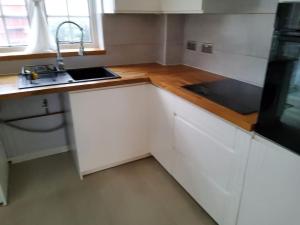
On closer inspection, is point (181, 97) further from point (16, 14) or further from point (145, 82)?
point (16, 14)

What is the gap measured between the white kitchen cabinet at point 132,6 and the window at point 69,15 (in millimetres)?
289

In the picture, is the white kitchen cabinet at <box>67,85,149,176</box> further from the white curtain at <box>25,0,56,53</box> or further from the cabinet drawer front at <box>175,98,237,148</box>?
the white curtain at <box>25,0,56,53</box>

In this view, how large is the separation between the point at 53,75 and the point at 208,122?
1.26 m

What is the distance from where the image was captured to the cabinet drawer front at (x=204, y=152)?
50.2 inches

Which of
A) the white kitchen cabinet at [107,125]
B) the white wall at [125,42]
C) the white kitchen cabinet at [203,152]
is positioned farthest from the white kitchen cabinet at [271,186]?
the white wall at [125,42]

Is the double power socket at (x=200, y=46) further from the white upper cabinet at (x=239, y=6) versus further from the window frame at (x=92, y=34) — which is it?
the window frame at (x=92, y=34)

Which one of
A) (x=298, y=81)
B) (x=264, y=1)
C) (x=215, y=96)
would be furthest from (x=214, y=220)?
(x=264, y=1)

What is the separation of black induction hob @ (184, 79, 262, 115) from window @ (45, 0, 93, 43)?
1.21 metres

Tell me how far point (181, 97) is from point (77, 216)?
108 cm

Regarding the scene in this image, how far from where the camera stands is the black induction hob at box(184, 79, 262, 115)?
1.26 meters

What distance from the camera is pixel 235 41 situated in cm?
171

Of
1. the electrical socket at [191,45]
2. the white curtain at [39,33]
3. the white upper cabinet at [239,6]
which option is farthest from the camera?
the electrical socket at [191,45]

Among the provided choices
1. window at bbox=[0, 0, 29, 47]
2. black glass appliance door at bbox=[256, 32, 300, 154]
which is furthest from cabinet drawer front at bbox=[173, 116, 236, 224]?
window at bbox=[0, 0, 29, 47]

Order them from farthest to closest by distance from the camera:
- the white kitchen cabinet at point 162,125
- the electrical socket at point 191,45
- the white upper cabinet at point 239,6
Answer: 1. the electrical socket at point 191,45
2. the white kitchen cabinet at point 162,125
3. the white upper cabinet at point 239,6
